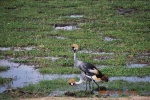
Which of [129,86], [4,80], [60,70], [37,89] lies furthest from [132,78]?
[4,80]

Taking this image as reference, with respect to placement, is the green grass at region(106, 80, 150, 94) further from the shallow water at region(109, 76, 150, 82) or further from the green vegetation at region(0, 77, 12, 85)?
the green vegetation at region(0, 77, 12, 85)

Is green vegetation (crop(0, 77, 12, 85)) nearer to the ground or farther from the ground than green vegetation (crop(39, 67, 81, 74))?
nearer to the ground

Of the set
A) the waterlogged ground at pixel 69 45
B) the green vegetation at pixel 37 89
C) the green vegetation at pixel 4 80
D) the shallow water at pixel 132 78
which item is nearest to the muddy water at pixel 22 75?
the waterlogged ground at pixel 69 45

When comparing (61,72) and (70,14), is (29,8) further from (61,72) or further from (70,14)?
(61,72)

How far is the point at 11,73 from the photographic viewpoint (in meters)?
16.5

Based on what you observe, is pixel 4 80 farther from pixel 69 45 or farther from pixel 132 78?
pixel 69 45

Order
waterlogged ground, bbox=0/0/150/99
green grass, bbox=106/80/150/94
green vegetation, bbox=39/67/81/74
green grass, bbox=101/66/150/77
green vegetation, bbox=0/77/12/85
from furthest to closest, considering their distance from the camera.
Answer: green vegetation, bbox=39/67/81/74 → green grass, bbox=101/66/150/77 → green vegetation, bbox=0/77/12/85 → waterlogged ground, bbox=0/0/150/99 → green grass, bbox=106/80/150/94

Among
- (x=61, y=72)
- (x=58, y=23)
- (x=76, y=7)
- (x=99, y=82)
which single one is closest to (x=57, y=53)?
(x=61, y=72)

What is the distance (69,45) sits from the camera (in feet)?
64.7

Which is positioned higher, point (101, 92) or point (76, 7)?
point (76, 7)

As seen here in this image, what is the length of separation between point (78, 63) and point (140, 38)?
7745 millimetres

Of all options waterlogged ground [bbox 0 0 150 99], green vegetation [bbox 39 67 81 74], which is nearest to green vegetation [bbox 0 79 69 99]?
waterlogged ground [bbox 0 0 150 99]

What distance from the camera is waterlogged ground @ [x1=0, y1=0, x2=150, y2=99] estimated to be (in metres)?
14.4

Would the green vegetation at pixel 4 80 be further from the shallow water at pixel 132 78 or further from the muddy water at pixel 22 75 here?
the shallow water at pixel 132 78
